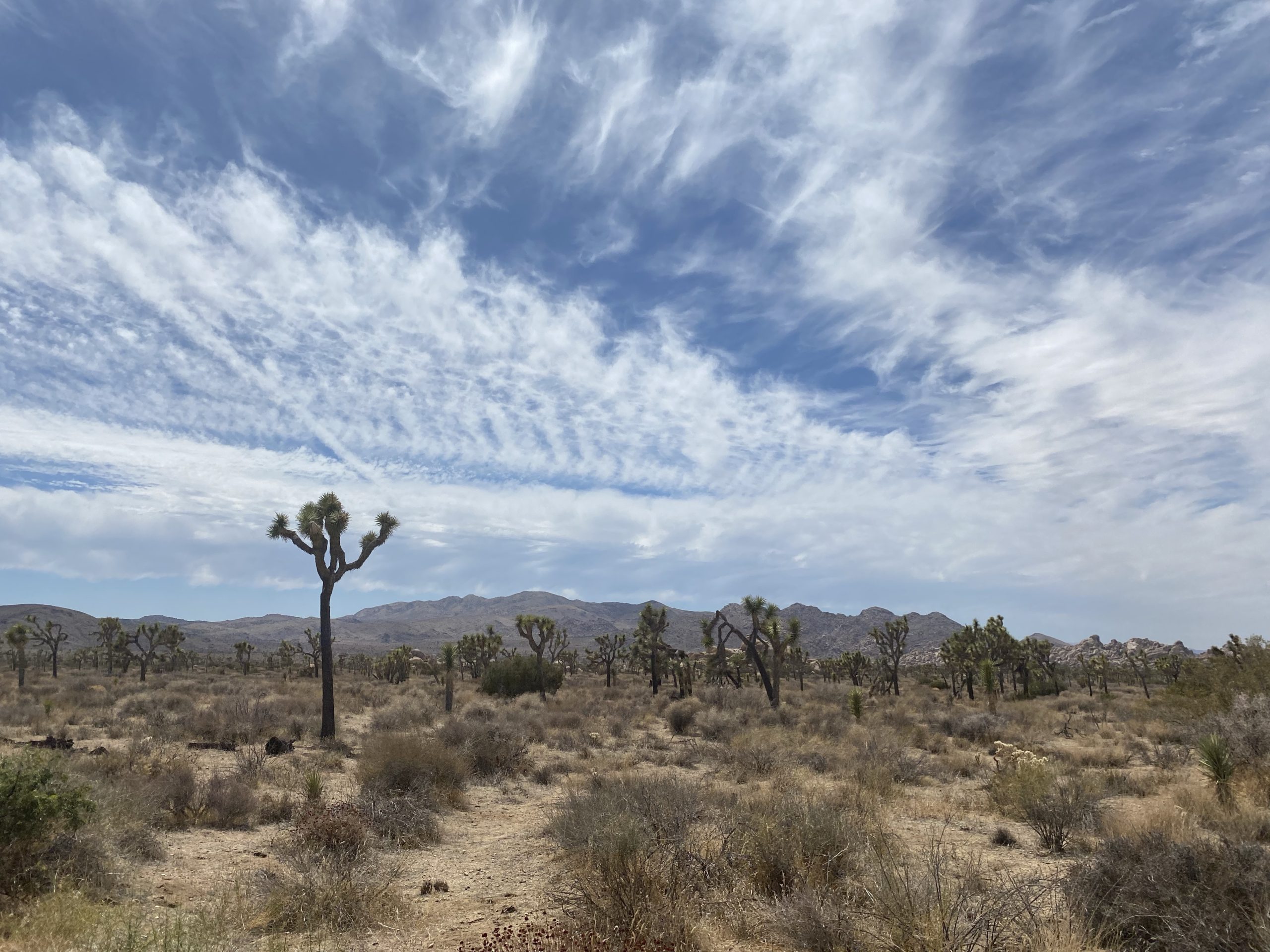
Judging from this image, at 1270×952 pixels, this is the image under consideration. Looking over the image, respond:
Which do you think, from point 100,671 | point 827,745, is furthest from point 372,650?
point 827,745

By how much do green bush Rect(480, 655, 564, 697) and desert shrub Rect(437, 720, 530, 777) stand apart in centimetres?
2100

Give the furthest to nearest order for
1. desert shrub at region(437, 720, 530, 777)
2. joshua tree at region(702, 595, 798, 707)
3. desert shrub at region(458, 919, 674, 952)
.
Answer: joshua tree at region(702, 595, 798, 707) < desert shrub at region(437, 720, 530, 777) < desert shrub at region(458, 919, 674, 952)

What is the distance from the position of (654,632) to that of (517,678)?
9.20 m

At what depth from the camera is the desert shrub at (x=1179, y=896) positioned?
530cm

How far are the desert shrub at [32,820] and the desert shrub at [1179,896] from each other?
32.7 feet

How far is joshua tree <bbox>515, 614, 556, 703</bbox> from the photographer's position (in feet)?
128

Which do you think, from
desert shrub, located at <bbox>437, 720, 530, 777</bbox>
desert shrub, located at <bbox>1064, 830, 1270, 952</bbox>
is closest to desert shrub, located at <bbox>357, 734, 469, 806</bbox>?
desert shrub, located at <bbox>437, 720, 530, 777</bbox>

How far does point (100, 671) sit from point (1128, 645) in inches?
6552

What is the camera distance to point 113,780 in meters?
11.1

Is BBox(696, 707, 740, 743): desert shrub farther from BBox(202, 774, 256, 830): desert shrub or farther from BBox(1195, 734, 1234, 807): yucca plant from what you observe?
BBox(202, 774, 256, 830): desert shrub

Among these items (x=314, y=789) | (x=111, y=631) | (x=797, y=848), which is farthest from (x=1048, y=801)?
(x=111, y=631)

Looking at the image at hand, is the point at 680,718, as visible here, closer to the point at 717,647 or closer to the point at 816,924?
the point at 717,647

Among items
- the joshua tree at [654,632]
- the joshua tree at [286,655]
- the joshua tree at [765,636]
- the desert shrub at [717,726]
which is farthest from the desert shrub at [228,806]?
the joshua tree at [286,655]

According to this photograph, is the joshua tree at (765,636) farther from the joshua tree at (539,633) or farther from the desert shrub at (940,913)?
the desert shrub at (940,913)
